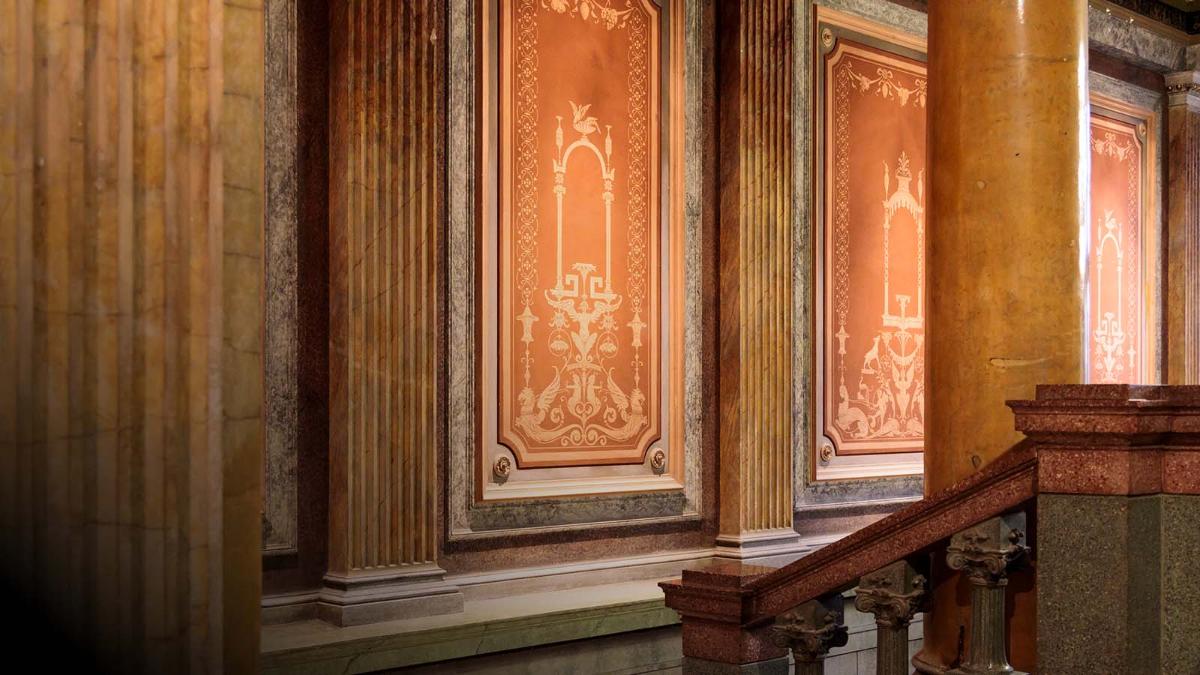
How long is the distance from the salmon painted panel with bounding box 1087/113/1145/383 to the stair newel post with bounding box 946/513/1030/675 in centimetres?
552

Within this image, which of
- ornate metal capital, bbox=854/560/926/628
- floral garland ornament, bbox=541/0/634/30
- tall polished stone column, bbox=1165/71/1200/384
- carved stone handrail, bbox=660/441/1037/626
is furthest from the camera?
tall polished stone column, bbox=1165/71/1200/384

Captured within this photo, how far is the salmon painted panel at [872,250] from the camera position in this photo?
6.13m

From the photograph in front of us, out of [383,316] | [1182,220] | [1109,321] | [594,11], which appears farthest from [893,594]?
[1182,220]

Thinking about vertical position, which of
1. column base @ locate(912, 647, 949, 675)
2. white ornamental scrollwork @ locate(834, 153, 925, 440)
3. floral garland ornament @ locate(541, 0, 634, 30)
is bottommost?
column base @ locate(912, 647, 949, 675)

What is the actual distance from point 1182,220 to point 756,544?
4.51 metres

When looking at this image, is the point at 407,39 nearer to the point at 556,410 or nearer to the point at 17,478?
the point at 556,410

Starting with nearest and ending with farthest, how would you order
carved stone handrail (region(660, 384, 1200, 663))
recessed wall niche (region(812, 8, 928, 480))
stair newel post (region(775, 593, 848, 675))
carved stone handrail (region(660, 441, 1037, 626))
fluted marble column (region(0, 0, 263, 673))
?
1. fluted marble column (region(0, 0, 263, 673))
2. carved stone handrail (region(660, 384, 1200, 663))
3. carved stone handrail (region(660, 441, 1037, 626))
4. stair newel post (region(775, 593, 848, 675))
5. recessed wall niche (region(812, 8, 928, 480))

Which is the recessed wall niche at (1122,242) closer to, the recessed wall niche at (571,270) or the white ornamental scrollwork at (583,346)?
the recessed wall niche at (571,270)

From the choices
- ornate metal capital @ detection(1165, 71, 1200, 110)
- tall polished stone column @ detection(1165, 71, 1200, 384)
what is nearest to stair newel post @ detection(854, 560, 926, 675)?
tall polished stone column @ detection(1165, 71, 1200, 384)

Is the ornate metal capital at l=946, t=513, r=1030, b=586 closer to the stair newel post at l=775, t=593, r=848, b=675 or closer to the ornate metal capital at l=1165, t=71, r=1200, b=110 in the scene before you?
the stair newel post at l=775, t=593, r=848, b=675

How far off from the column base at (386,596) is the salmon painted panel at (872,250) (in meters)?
2.39

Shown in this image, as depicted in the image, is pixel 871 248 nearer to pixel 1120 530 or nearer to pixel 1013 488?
pixel 1013 488

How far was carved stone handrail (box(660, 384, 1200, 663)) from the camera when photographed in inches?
85.3

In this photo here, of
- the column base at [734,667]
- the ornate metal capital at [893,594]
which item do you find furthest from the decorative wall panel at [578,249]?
the ornate metal capital at [893,594]
